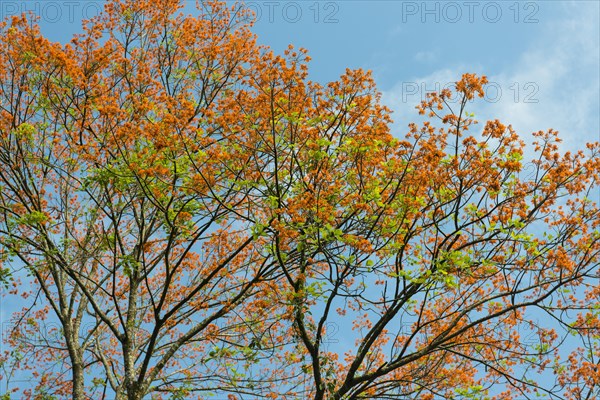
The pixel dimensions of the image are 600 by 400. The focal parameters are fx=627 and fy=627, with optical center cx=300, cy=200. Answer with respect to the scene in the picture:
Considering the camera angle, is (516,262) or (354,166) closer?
(516,262)

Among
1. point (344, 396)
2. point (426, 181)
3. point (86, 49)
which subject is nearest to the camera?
point (426, 181)

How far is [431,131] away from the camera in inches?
319

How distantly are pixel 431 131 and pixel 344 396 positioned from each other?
147 inches

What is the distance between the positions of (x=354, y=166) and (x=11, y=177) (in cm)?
620

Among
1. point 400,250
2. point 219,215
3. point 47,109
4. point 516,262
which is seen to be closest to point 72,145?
point 47,109

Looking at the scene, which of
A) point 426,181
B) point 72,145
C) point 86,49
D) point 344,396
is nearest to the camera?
point 426,181

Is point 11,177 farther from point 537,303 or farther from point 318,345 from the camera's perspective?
point 537,303

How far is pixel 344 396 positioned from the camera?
333 inches

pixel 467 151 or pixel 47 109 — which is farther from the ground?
pixel 47 109

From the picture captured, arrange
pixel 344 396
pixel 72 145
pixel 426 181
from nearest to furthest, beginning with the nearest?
pixel 426 181 < pixel 344 396 < pixel 72 145

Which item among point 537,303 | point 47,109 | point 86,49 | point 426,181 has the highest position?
point 86,49

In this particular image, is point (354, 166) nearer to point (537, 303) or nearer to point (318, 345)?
point (318, 345)

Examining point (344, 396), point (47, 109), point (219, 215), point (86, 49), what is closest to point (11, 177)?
point (47, 109)

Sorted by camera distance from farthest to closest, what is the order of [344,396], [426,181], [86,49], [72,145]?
1. [86,49]
2. [72,145]
3. [344,396]
4. [426,181]
